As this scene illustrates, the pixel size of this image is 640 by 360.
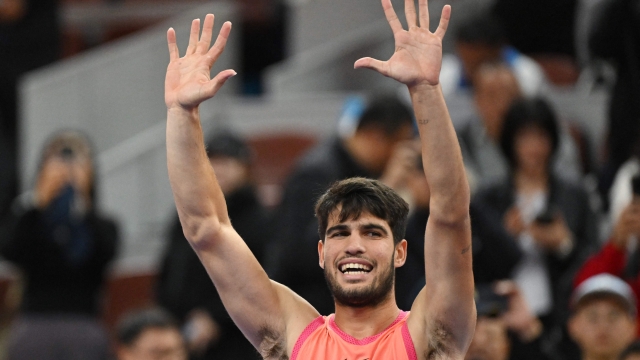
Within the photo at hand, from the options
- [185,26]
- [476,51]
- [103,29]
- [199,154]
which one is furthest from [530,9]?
[199,154]

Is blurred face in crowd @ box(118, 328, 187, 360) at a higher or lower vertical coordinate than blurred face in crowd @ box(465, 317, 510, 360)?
higher

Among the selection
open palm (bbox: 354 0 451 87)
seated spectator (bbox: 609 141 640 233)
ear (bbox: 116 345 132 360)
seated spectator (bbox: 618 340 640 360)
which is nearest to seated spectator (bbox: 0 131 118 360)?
ear (bbox: 116 345 132 360)

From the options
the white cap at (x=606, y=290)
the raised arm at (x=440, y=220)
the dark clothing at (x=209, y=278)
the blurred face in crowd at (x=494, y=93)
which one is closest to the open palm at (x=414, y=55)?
the raised arm at (x=440, y=220)

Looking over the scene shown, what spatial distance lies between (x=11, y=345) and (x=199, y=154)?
373 centimetres

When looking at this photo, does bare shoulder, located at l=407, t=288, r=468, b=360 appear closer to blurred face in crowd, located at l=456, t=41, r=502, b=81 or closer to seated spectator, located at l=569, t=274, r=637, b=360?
seated spectator, located at l=569, t=274, r=637, b=360

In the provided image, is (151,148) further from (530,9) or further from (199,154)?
(199,154)

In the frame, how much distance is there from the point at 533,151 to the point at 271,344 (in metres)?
Result: 3.40

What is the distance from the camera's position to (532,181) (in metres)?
7.49

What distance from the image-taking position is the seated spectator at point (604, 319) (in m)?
6.32

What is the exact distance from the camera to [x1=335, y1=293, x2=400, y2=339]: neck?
14.4 feet

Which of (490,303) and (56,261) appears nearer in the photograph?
(490,303)

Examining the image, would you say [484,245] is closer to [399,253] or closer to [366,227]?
[399,253]

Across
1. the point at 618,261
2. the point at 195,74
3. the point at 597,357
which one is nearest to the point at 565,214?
the point at 618,261

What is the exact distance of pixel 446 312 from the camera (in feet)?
13.8
